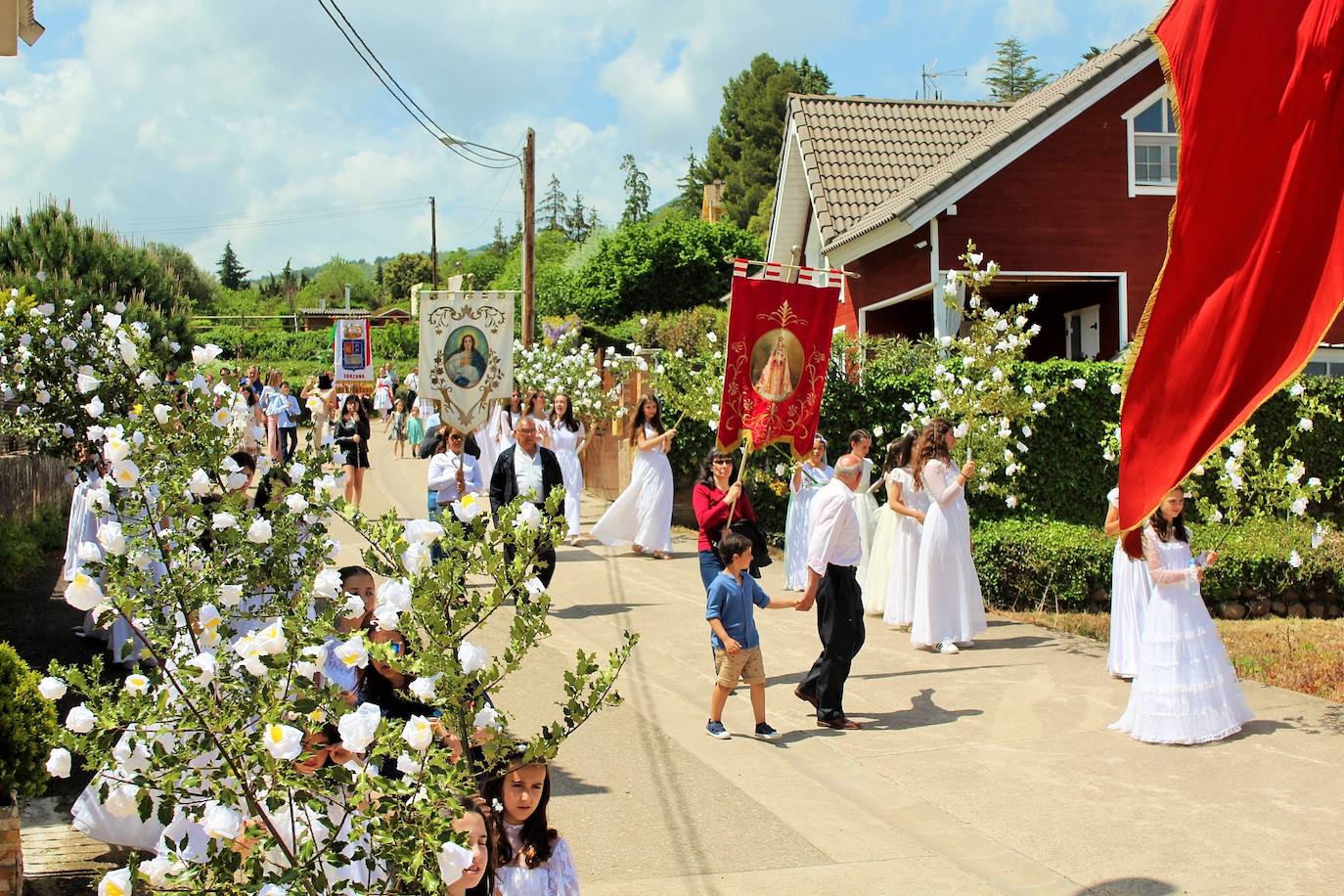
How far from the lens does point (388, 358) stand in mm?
63906

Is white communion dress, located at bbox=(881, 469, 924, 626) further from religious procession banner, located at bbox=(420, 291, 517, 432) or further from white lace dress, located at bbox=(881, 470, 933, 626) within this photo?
religious procession banner, located at bbox=(420, 291, 517, 432)

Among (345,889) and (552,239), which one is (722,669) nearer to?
(345,889)

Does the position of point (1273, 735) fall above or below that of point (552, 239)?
below

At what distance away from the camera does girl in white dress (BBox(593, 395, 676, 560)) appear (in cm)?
1631

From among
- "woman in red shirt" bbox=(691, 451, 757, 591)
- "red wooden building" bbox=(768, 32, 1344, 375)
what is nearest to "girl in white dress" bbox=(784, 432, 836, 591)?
"woman in red shirt" bbox=(691, 451, 757, 591)

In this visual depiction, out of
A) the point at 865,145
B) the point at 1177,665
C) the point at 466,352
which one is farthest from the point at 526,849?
the point at 865,145

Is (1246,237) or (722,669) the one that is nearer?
(1246,237)

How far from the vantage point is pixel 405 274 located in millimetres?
99688

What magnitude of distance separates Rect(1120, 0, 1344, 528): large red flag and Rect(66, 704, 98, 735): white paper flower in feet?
12.2

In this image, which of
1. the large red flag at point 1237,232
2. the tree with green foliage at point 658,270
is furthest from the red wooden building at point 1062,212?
the tree with green foliage at point 658,270

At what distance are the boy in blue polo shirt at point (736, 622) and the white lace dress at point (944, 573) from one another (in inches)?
126

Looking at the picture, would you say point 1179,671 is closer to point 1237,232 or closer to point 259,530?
point 1237,232

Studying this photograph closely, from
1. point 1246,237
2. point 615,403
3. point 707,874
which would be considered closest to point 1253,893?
point 707,874

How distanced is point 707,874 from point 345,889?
3.12 meters
